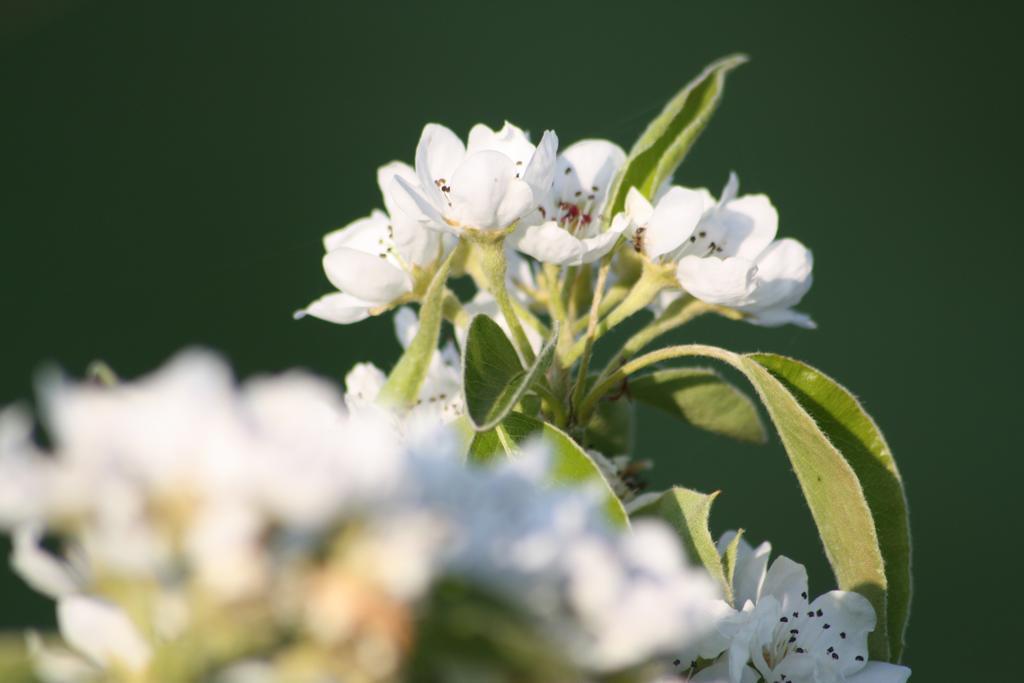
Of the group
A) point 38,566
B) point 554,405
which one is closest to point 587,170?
point 554,405

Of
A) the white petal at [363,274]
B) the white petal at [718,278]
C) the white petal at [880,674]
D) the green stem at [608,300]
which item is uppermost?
the white petal at [363,274]

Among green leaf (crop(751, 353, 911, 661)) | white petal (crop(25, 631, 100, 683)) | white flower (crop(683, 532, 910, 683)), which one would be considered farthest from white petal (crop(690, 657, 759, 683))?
white petal (crop(25, 631, 100, 683))

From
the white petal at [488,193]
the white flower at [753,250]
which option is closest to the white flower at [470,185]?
the white petal at [488,193]

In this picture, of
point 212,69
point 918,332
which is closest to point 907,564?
point 918,332

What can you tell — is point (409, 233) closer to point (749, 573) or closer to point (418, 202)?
point (418, 202)

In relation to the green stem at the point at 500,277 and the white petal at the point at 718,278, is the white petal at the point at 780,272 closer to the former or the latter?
the white petal at the point at 718,278

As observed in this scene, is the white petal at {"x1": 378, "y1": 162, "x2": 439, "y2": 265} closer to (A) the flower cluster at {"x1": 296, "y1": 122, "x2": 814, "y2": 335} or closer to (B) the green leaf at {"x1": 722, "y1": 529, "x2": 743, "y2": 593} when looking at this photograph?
(A) the flower cluster at {"x1": 296, "y1": 122, "x2": 814, "y2": 335}
